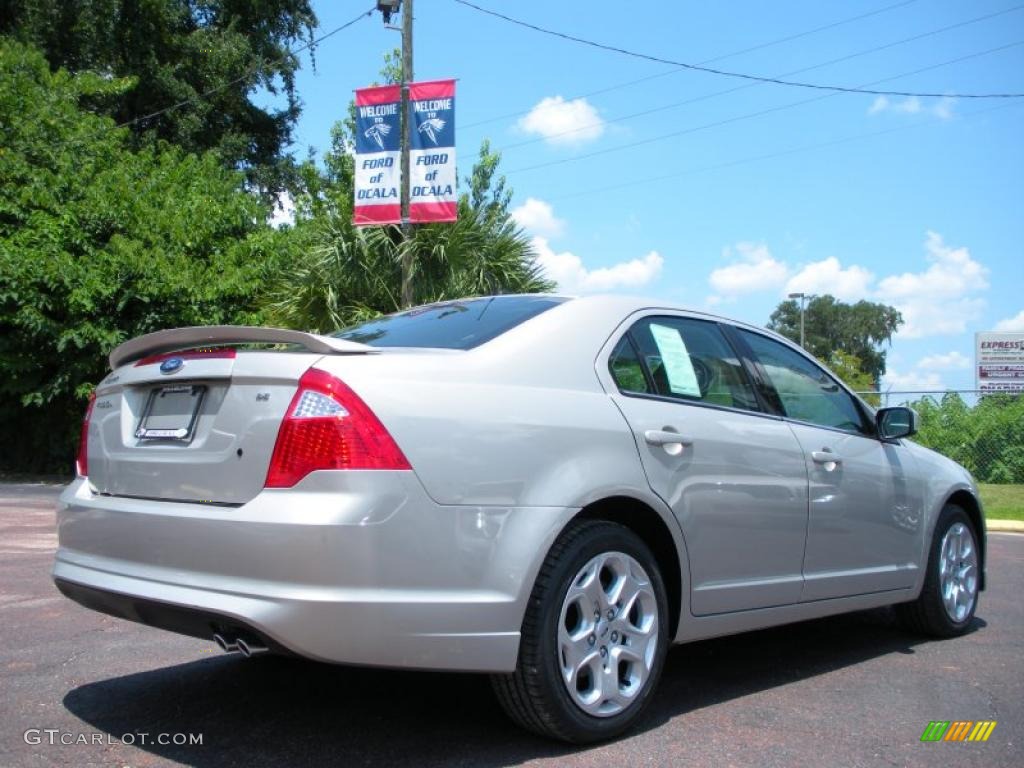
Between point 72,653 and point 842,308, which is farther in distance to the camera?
point 842,308

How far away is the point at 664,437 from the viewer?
3812 mm

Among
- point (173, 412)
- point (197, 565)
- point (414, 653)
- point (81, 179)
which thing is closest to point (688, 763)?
point (414, 653)

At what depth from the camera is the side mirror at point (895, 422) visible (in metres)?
5.08

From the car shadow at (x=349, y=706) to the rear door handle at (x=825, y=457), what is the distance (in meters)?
0.98

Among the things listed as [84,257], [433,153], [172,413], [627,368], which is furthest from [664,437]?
[84,257]

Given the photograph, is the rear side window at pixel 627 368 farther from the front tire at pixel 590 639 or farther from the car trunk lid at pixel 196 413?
the car trunk lid at pixel 196 413

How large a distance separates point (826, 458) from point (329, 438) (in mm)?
2531

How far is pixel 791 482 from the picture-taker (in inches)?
171

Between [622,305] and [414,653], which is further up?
[622,305]

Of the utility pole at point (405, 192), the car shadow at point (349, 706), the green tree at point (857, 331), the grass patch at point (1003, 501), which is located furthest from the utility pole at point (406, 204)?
the green tree at point (857, 331)

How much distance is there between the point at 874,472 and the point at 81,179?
16804mm

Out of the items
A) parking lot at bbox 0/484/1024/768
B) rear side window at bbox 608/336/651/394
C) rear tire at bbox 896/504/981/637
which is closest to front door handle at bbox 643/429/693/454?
rear side window at bbox 608/336/651/394

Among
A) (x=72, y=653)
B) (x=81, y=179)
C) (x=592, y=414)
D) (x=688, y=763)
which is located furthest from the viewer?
(x=81, y=179)

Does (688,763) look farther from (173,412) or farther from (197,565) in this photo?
(173,412)
